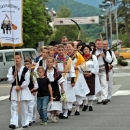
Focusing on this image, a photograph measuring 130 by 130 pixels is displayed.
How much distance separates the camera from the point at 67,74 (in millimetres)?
14594

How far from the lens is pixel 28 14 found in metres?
56.9

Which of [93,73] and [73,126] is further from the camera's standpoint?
[93,73]

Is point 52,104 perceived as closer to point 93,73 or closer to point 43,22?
point 93,73

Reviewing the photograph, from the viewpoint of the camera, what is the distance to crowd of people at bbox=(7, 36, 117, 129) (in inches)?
499

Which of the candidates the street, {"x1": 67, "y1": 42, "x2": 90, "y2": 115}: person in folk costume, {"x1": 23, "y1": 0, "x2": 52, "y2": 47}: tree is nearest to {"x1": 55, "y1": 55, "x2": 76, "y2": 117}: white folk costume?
the street

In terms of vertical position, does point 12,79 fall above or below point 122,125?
above

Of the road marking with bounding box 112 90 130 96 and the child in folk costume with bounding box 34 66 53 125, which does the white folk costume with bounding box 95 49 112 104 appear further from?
the child in folk costume with bounding box 34 66 53 125

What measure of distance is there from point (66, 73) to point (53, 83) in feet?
3.37

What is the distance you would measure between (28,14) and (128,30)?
58.7m

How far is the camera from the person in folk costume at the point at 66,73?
14422mm

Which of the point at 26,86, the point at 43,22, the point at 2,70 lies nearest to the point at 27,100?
the point at 26,86

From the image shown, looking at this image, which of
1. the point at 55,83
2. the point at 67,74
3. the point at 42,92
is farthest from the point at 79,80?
the point at 42,92

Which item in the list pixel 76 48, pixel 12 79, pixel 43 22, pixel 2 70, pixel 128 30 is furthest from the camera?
pixel 128 30

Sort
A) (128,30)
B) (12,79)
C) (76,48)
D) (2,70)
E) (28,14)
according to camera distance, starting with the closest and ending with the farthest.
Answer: (12,79) < (76,48) < (2,70) < (28,14) < (128,30)
